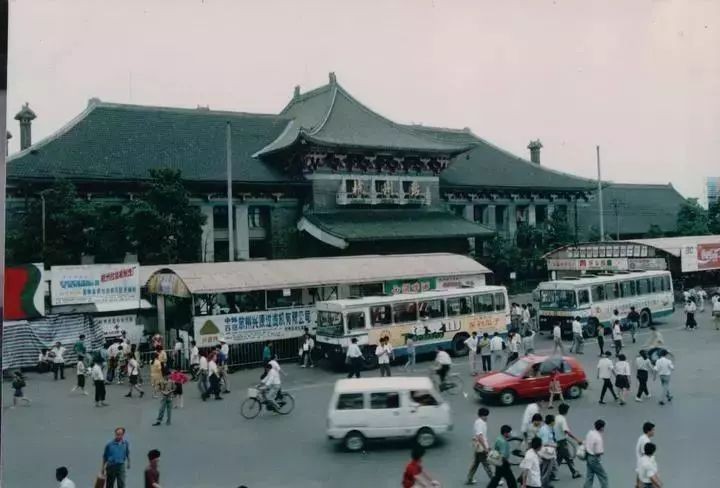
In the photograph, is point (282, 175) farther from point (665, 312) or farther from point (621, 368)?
point (621, 368)

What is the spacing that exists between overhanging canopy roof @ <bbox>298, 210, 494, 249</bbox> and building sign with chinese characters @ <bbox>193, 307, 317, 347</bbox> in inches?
362

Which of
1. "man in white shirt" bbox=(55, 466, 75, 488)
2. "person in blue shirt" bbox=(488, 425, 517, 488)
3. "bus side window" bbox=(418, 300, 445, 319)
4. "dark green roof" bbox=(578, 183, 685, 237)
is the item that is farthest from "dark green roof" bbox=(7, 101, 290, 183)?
"dark green roof" bbox=(578, 183, 685, 237)

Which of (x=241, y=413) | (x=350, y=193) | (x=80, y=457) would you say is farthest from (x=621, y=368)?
(x=350, y=193)

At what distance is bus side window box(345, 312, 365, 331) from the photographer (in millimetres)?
22250

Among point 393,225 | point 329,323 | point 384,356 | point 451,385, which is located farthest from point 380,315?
point 393,225

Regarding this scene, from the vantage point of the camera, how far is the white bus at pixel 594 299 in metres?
27.0

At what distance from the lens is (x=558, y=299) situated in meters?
27.3

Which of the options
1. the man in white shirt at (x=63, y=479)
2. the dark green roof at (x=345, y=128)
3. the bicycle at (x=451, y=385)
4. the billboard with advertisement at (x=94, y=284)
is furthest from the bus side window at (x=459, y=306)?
the man in white shirt at (x=63, y=479)

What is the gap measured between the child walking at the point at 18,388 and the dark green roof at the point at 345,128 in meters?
20.8

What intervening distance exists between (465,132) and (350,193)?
60.3ft

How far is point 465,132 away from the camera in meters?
52.4

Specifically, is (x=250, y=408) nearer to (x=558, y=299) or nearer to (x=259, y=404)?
(x=259, y=404)

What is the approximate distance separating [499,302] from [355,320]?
23.2 feet

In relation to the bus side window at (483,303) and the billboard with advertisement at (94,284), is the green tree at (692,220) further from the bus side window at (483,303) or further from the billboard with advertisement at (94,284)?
the billboard with advertisement at (94,284)
